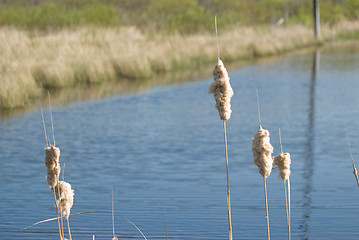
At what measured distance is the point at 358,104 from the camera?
11156 mm

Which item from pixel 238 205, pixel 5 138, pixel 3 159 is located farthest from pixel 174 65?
pixel 238 205

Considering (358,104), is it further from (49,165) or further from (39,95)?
(49,165)

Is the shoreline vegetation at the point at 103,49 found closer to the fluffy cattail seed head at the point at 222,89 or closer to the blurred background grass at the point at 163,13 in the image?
the blurred background grass at the point at 163,13

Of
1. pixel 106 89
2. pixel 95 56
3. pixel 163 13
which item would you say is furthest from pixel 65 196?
pixel 163 13

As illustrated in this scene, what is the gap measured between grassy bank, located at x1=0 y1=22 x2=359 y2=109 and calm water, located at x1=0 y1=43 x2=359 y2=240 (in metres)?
1.50

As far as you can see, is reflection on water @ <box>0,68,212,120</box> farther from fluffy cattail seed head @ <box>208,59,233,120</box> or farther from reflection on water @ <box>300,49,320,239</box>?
fluffy cattail seed head @ <box>208,59,233,120</box>

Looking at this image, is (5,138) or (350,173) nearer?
(350,173)

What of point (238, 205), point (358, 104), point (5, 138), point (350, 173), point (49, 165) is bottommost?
point (49, 165)

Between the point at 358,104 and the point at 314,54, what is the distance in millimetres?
11575

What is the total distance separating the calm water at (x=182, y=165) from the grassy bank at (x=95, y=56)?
1495mm

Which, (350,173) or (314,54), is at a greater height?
(314,54)

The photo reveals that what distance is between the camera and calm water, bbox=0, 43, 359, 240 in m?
5.16

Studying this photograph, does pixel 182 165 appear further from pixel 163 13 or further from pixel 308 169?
pixel 163 13

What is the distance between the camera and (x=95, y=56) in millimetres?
15461
